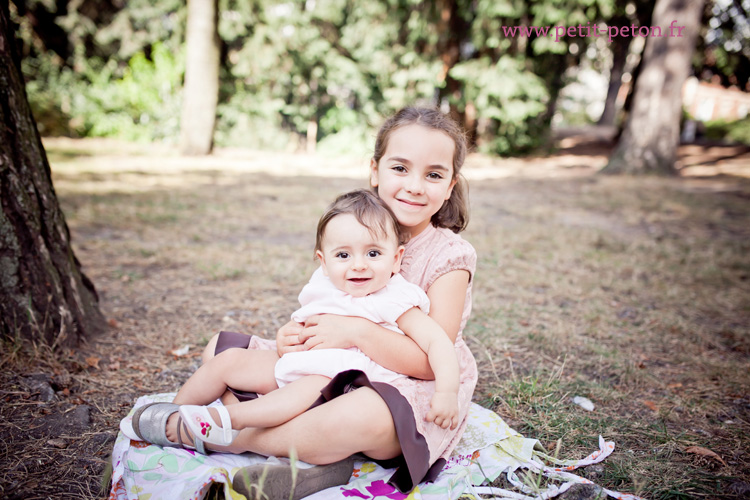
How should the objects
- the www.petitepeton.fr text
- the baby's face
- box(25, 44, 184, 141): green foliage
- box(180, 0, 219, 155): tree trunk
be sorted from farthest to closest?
box(25, 44, 184, 141): green foliage, box(180, 0, 219, 155): tree trunk, the www.petitepeton.fr text, the baby's face

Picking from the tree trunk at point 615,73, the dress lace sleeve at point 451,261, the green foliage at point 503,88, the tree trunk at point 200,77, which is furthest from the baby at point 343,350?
the tree trunk at point 615,73

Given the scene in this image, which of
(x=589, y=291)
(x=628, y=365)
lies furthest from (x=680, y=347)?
(x=589, y=291)

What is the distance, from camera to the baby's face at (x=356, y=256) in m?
1.59

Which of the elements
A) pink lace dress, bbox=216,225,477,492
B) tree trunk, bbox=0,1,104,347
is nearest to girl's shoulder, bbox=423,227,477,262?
pink lace dress, bbox=216,225,477,492

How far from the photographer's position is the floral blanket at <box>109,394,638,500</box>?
4.50 ft

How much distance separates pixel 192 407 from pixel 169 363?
36.2 inches

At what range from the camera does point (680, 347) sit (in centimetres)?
266

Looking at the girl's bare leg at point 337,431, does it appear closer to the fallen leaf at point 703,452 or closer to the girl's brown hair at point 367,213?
the girl's brown hair at point 367,213

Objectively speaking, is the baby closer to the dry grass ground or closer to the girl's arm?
the girl's arm

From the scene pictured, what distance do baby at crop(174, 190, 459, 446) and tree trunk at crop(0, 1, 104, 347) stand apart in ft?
2.99

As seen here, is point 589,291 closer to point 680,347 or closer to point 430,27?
point 680,347

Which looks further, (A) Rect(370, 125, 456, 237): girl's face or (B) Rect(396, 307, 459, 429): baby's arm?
(A) Rect(370, 125, 456, 237): girl's face

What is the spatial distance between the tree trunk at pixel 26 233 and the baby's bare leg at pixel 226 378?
89cm

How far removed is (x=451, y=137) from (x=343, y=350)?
88 cm
